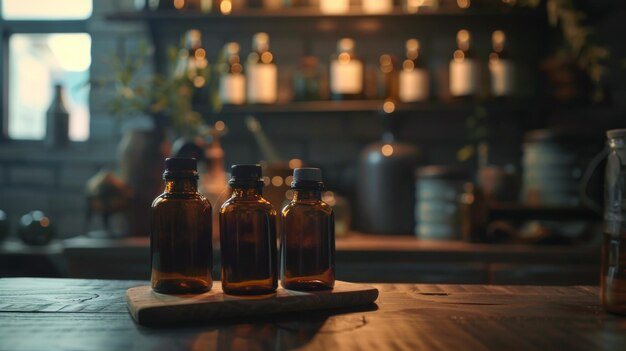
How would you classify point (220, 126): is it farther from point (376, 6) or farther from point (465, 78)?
point (465, 78)

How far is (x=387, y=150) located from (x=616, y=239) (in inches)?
58.8

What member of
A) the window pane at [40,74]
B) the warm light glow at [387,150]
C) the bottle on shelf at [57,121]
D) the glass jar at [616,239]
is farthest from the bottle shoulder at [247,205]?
the window pane at [40,74]

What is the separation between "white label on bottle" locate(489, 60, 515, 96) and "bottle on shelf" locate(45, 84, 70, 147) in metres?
1.56

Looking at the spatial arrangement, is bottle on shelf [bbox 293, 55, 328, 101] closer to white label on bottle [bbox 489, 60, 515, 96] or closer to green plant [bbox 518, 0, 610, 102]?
white label on bottle [bbox 489, 60, 515, 96]

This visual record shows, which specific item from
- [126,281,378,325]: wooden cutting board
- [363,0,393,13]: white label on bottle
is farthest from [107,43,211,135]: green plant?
[126,281,378,325]: wooden cutting board

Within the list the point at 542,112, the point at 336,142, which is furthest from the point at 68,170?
the point at 542,112

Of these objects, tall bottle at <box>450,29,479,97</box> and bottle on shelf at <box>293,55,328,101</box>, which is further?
bottle on shelf at <box>293,55,328,101</box>

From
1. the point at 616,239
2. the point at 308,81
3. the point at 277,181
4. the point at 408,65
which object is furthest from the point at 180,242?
the point at 408,65

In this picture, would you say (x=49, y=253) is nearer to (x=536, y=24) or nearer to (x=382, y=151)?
(x=382, y=151)

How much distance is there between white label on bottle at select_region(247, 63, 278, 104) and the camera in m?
2.39

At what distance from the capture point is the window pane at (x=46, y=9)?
2.76m

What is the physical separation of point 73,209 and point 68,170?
150mm

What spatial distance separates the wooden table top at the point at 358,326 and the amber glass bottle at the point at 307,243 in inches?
2.5

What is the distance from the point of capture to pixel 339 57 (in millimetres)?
2521
